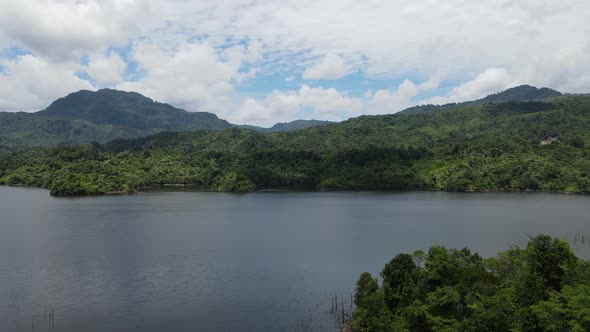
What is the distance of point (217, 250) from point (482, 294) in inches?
1696

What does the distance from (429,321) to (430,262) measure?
5701 mm

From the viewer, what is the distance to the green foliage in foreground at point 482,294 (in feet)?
88.8

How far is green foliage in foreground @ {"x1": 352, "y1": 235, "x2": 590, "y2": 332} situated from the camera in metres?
27.1

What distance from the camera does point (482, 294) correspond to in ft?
106

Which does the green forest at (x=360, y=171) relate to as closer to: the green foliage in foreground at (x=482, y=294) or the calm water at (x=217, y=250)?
the calm water at (x=217, y=250)

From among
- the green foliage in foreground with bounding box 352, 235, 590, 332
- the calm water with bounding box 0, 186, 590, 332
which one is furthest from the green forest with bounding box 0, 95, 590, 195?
the green foliage in foreground with bounding box 352, 235, 590, 332

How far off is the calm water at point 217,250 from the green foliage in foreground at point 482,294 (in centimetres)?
717

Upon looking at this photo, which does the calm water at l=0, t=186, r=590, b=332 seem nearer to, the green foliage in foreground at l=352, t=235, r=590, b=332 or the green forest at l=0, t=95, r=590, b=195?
the green foliage in foreground at l=352, t=235, r=590, b=332

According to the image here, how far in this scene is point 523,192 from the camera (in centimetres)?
15212

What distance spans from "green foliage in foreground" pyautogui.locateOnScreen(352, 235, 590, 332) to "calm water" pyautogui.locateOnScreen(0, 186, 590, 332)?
717 centimetres

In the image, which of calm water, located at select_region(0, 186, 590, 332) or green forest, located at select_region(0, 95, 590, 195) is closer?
calm water, located at select_region(0, 186, 590, 332)

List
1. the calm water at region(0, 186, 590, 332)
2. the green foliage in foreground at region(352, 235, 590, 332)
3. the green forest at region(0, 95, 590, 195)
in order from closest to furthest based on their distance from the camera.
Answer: the green foliage in foreground at region(352, 235, 590, 332) < the calm water at region(0, 186, 590, 332) < the green forest at region(0, 95, 590, 195)

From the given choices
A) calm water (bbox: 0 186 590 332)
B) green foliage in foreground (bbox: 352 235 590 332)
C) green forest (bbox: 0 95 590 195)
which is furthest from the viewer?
green forest (bbox: 0 95 590 195)

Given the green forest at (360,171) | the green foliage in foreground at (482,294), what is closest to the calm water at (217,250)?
the green foliage in foreground at (482,294)
